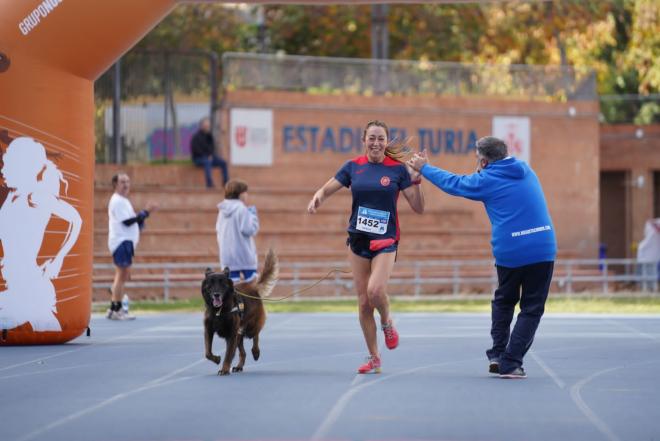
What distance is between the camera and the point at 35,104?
13.2 m

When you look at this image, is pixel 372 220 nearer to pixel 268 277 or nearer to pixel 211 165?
pixel 268 277

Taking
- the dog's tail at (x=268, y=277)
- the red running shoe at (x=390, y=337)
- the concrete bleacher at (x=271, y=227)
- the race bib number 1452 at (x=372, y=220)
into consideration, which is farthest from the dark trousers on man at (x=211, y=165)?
the race bib number 1452 at (x=372, y=220)

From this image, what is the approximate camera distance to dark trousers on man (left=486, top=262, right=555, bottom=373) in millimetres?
10516

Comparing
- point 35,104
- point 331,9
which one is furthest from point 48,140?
point 331,9

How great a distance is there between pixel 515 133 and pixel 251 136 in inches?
285

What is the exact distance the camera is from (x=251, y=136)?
31891 mm

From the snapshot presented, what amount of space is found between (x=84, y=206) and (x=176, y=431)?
6464 mm

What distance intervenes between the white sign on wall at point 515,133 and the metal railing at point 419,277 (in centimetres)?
410

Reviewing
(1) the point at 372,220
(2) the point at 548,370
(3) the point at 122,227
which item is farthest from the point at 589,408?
(3) the point at 122,227

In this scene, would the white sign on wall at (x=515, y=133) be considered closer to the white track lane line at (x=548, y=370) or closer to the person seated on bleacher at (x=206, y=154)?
the person seated on bleacher at (x=206, y=154)

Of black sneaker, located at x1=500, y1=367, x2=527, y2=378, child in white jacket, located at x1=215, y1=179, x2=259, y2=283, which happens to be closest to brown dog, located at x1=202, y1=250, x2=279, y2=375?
black sneaker, located at x1=500, y1=367, x2=527, y2=378

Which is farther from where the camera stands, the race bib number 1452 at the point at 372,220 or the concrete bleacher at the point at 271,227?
the concrete bleacher at the point at 271,227

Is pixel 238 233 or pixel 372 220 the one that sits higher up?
pixel 372 220

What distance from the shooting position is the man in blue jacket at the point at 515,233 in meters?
10.5
